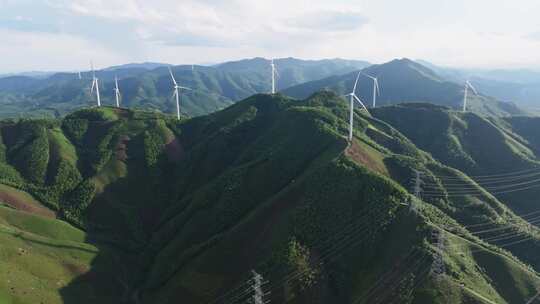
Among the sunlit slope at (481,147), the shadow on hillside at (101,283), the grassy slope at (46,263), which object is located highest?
the sunlit slope at (481,147)

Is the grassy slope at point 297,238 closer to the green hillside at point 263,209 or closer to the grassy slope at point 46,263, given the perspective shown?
the green hillside at point 263,209

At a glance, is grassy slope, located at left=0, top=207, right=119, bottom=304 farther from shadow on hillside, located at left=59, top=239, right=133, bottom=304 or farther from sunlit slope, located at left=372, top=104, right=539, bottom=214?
sunlit slope, located at left=372, top=104, right=539, bottom=214

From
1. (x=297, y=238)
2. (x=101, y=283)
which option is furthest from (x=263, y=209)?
(x=101, y=283)

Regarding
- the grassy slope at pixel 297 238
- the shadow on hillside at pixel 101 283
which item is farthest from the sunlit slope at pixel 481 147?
the shadow on hillside at pixel 101 283

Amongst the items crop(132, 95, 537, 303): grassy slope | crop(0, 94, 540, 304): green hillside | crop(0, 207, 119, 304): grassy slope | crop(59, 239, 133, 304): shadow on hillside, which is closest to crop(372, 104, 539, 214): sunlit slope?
crop(0, 94, 540, 304): green hillside

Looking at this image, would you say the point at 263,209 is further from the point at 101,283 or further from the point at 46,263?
the point at 46,263

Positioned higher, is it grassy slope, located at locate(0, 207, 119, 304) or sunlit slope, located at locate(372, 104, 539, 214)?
sunlit slope, located at locate(372, 104, 539, 214)

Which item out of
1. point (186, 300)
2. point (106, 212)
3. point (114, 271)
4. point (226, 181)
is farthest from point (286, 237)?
point (106, 212)

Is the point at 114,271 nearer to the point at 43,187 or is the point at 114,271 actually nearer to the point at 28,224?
the point at 28,224
